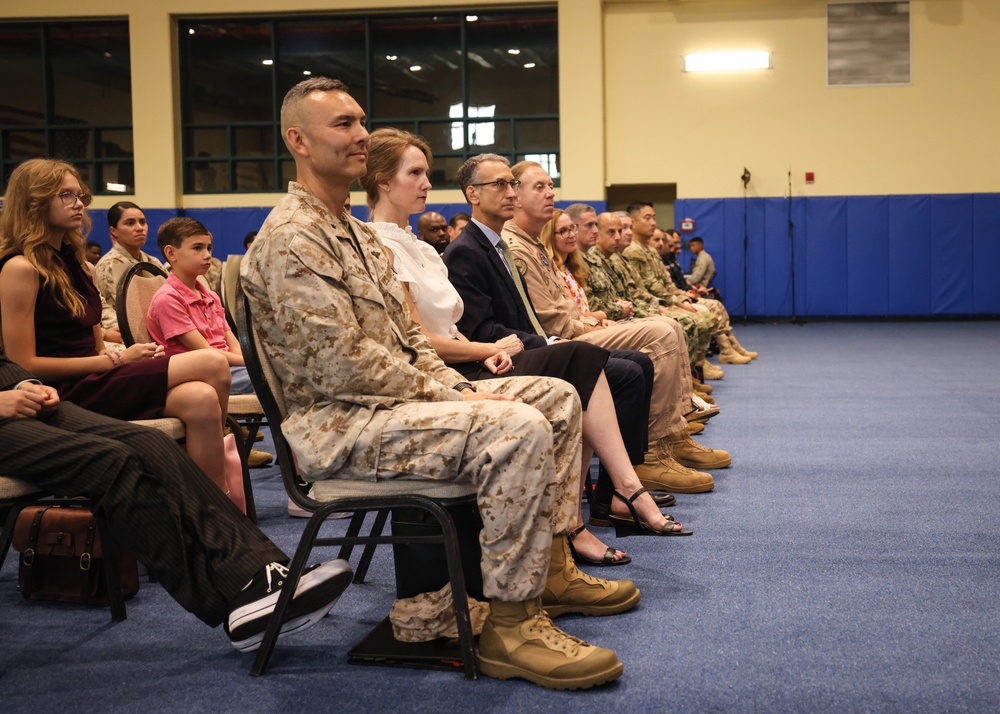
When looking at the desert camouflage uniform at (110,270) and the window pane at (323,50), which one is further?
the window pane at (323,50)

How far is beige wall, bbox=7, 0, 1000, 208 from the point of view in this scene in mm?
13016

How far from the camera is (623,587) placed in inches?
95.9

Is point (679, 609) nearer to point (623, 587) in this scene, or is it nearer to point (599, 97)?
point (623, 587)

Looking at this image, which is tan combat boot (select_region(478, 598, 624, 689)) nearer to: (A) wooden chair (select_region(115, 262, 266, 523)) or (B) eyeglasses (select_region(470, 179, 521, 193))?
(A) wooden chair (select_region(115, 262, 266, 523))

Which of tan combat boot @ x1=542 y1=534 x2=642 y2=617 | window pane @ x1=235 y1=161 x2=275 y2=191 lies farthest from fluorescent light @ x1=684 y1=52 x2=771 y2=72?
tan combat boot @ x1=542 y1=534 x2=642 y2=617

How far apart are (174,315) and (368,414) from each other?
1.78 meters

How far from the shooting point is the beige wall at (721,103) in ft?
42.7

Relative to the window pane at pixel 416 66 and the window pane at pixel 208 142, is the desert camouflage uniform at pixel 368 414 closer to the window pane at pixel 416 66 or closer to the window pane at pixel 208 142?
the window pane at pixel 416 66

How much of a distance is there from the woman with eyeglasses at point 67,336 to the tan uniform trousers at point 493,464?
0.98 meters

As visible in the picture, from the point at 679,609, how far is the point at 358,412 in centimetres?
99

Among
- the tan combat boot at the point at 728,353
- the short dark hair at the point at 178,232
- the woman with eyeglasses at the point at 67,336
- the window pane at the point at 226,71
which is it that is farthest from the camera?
the window pane at the point at 226,71

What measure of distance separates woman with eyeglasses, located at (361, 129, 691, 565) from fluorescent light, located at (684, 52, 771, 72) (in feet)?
37.2

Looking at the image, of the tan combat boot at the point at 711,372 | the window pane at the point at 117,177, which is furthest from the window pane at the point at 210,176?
the tan combat boot at the point at 711,372

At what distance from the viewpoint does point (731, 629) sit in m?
2.27
